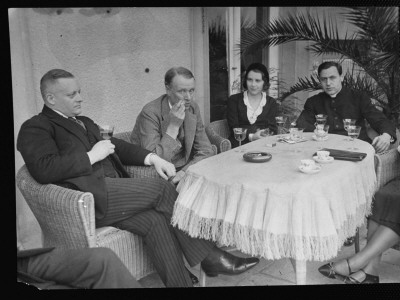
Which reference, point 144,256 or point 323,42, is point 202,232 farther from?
point 323,42

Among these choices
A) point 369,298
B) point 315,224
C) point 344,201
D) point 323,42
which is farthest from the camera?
point 323,42

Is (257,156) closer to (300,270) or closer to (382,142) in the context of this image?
(300,270)

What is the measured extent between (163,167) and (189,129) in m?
0.42

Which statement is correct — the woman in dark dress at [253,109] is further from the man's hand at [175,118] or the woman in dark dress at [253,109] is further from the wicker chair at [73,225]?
the wicker chair at [73,225]

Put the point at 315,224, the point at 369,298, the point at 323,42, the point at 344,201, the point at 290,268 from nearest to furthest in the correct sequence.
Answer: the point at 315,224, the point at 344,201, the point at 369,298, the point at 290,268, the point at 323,42

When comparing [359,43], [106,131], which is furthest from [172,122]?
[359,43]

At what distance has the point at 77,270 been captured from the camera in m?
2.24

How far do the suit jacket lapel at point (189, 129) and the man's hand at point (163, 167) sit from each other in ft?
1.00

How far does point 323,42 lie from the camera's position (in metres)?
3.26

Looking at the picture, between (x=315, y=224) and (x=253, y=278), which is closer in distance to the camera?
(x=315, y=224)

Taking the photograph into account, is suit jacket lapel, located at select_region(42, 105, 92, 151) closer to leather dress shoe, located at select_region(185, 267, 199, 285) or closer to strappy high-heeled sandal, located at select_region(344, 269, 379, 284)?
leather dress shoe, located at select_region(185, 267, 199, 285)
